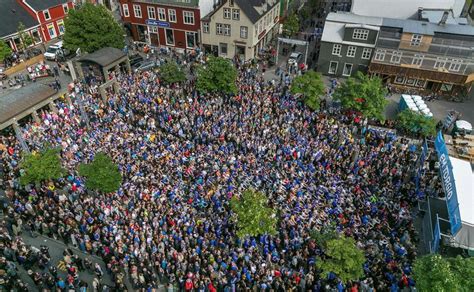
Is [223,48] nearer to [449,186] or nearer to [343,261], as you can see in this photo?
[449,186]

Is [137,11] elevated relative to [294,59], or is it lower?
elevated

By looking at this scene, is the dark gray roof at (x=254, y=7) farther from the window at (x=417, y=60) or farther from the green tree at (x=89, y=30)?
the window at (x=417, y=60)

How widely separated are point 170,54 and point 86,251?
34.6 meters

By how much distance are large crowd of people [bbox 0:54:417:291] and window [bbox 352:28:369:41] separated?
40.3ft

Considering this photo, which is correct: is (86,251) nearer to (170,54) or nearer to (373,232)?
(373,232)

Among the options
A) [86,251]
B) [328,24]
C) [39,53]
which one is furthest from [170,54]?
[86,251]

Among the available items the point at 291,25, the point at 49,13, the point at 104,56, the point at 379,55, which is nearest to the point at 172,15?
the point at 104,56

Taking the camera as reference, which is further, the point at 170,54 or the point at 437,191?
the point at 170,54

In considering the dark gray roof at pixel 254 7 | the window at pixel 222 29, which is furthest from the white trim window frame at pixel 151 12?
the dark gray roof at pixel 254 7

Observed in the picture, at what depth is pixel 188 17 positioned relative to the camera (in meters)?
48.0

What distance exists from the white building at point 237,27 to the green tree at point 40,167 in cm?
2909

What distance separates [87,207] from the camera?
23328 millimetres

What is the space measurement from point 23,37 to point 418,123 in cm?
4866

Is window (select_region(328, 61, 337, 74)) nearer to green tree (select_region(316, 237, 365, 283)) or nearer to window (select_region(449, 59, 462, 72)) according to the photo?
window (select_region(449, 59, 462, 72))
